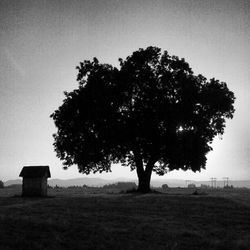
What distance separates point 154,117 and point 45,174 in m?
15.6

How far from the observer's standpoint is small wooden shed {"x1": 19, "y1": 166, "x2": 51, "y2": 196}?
1459 inches

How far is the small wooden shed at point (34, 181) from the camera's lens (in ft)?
122

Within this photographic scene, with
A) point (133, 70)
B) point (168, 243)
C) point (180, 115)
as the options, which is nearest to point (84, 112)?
point (133, 70)

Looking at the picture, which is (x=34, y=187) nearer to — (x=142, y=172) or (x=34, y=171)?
(x=34, y=171)

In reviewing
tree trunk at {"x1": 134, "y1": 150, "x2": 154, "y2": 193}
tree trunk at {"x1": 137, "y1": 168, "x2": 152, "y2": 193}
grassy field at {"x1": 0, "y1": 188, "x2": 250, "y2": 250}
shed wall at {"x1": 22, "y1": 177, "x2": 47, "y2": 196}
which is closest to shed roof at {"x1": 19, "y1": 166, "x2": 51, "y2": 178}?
shed wall at {"x1": 22, "y1": 177, "x2": 47, "y2": 196}

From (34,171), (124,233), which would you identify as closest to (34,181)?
(34,171)

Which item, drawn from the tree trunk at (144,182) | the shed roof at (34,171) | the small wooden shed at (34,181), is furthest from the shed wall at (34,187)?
the tree trunk at (144,182)

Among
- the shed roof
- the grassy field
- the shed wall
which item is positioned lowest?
the shed wall

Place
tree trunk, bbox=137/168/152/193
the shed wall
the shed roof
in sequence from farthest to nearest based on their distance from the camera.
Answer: tree trunk, bbox=137/168/152/193
the shed roof
the shed wall

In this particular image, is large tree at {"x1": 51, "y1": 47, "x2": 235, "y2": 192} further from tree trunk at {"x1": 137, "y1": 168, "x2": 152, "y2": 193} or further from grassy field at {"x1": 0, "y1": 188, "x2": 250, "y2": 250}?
grassy field at {"x1": 0, "y1": 188, "x2": 250, "y2": 250}

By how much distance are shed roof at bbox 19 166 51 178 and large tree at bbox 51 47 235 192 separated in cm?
275

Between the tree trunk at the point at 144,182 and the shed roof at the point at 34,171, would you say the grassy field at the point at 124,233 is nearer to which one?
the shed roof at the point at 34,171

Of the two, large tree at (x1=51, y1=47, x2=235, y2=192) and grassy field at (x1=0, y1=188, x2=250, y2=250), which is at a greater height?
large tree at (x1=51, y1=47, x2=235, y2=192)

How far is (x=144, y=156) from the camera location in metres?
40.8
